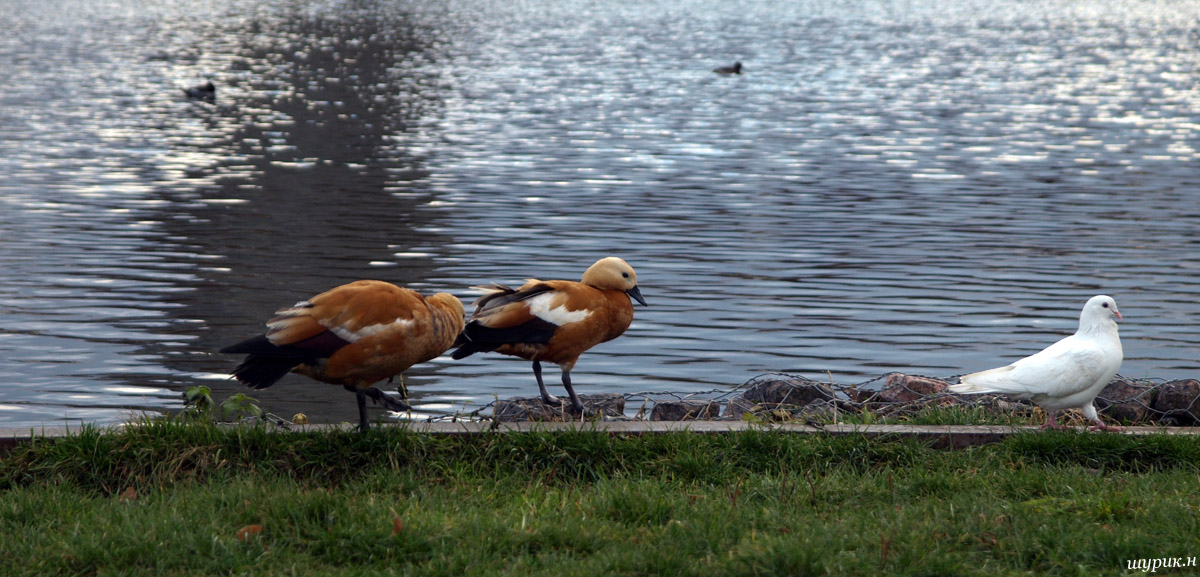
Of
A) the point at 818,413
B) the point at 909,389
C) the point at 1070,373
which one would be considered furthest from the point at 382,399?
the point at 1070,373

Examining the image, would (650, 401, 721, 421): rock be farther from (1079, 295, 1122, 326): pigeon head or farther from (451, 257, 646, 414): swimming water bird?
(1079, 295, 1122, 326): pigeon head

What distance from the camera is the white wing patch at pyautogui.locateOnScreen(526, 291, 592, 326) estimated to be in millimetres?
7336

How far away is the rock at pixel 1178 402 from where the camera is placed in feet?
25.7

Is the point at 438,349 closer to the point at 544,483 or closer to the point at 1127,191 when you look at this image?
the point at 544,483

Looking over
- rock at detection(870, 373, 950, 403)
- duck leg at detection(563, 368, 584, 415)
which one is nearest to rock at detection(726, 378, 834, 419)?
rock at detection(870, 373, 950, 403)

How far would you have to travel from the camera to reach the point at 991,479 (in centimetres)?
600

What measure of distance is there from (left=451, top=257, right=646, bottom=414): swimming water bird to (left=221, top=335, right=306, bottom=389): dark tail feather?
1323mm

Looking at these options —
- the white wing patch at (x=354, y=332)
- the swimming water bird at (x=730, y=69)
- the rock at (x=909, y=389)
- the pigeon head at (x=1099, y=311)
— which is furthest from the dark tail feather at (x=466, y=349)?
the swimming water bird at (x=730, y=69)

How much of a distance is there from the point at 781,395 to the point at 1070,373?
Answer: 79.6 inches

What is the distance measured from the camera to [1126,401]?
316 inches

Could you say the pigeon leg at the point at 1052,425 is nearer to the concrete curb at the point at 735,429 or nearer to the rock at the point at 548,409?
the concrete curb at the point at 735,429

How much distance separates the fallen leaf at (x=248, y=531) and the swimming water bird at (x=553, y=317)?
2.22m

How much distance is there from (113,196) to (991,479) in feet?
51.0

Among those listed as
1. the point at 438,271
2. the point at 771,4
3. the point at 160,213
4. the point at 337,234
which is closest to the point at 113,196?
the point at 160,213
